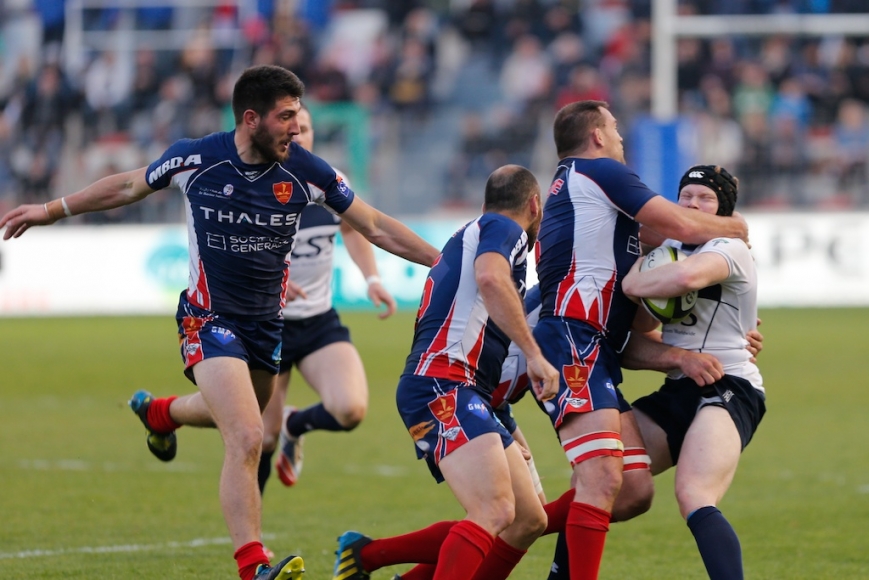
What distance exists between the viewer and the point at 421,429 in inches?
212

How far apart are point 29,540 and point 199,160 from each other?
2.51m

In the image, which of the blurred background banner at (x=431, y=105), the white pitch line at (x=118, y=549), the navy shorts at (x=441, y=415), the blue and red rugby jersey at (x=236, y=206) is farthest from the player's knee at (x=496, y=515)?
the blurred background banner at (x=431, y=105)

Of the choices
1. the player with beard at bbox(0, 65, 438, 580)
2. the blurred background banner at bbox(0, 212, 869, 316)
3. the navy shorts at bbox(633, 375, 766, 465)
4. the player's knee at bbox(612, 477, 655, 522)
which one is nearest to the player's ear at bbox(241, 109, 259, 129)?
the player with beard at bbox(0, 65, 438, 580)

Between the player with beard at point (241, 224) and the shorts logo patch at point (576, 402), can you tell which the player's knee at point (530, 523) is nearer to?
the shorts logo patch at point (576, 402)

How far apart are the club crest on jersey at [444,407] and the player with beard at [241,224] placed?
1.07m

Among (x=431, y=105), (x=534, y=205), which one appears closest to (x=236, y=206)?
(x=534, y=205)

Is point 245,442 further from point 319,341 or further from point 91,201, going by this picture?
point 319,341

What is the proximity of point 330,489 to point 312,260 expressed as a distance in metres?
1.68

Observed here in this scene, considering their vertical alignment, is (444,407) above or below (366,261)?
below

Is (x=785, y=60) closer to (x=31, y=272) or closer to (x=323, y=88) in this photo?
(x=323, y=88)

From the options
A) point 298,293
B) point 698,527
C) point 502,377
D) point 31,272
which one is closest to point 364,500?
point 298,293

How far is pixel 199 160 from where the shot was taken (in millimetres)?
6254

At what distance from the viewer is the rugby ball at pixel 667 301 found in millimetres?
5652

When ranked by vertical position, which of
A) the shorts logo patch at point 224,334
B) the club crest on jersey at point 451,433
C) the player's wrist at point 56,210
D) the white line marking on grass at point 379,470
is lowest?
→ the white line marking on grass at point 379,470
